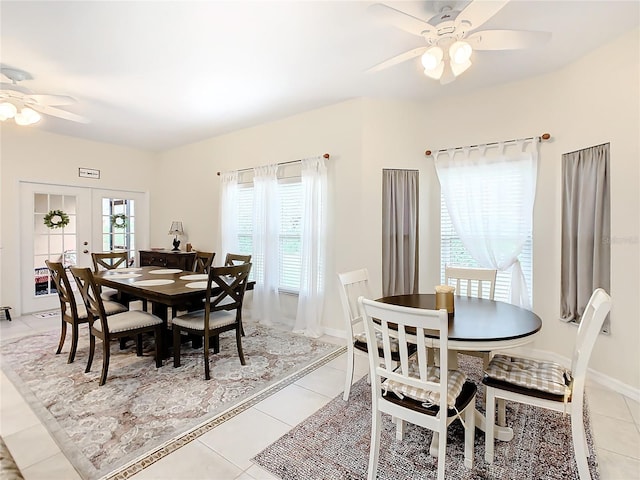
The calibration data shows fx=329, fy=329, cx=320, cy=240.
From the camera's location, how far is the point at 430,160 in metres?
3.79

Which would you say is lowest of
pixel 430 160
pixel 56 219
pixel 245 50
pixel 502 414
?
pixel 502 414

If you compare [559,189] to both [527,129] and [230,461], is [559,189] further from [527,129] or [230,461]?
[230,461]

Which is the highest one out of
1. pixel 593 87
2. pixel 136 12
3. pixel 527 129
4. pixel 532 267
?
pixel 136 12

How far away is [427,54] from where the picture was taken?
84.7 inches

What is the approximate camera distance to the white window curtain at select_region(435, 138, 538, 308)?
320cm

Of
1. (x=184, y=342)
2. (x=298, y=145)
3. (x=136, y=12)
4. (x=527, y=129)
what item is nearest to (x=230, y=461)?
(x=184, y=342)

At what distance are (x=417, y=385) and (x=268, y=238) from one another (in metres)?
3.15

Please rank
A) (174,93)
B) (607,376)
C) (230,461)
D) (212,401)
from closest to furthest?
(230,461), (212,401), (607,376), (174,93)

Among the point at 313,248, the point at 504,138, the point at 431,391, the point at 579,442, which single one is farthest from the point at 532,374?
the point at 313,248

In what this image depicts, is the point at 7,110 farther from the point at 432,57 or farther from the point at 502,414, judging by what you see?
the point at 502,414

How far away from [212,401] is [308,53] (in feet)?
9.32

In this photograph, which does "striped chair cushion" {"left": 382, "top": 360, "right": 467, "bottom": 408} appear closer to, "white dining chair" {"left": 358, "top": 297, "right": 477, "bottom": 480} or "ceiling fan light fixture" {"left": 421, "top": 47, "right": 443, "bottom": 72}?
"white dining chair" {"left": 358, "top": 297, "right": 477, "bottom": 480}

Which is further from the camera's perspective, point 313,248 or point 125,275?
point 313,248

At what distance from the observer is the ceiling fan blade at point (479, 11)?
5.49 feet
